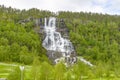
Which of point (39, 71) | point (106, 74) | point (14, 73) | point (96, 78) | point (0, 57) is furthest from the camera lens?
point (0, 57)

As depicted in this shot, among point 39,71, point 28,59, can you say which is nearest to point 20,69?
point 39,71

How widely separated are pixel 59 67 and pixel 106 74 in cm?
5466

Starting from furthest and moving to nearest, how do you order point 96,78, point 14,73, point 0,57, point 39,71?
1. point 0,57
2. point 96,78
3. point 39,71
4. point 14,73

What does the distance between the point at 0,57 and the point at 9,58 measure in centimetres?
693

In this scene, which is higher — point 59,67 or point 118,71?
point 59,67

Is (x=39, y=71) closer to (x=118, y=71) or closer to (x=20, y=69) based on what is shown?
(x=20, y=69)

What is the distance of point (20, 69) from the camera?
83.1m

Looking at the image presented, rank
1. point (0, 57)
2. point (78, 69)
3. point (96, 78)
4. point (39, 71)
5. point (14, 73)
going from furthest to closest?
point (0, 57), point (96, 78), point (78, 69), point (39, 71), point (14, 73)

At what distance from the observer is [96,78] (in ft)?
407

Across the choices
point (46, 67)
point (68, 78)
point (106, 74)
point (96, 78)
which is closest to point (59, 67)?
point (46, 67)

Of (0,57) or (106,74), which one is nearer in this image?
(106,74)

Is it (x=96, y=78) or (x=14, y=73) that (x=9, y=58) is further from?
(x=14, y=73)

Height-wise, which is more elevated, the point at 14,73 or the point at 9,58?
the point at 14,73

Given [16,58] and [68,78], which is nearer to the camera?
[68,78]
